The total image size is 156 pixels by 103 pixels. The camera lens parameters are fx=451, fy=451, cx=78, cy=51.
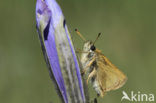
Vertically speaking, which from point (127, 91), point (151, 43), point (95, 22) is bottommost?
point (127, 91)

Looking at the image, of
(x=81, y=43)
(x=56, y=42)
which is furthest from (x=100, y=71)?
(x=81, y=43)

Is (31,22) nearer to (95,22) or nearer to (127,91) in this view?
(95,22)

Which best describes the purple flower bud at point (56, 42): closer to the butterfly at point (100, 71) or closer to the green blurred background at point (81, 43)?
A: the butterfly at point (100, 71)

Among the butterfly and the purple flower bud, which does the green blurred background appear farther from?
the purple flower bud

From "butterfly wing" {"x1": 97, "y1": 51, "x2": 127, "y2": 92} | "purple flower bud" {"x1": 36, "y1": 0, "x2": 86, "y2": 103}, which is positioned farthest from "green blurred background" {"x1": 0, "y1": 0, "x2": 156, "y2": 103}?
"purple flower bud" {"x1": 36, "y1": 0, "x2": 86, "y2": 103}

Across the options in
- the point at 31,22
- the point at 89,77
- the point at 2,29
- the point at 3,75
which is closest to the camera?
the point at 89,77

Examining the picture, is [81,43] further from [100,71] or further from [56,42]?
[56,42]

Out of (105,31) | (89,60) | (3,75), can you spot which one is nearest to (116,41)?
(105,31)
